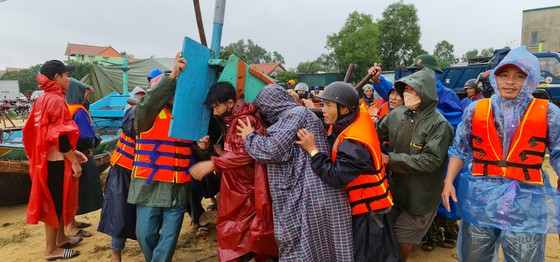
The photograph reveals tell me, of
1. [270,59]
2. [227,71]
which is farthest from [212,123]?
[270,59]

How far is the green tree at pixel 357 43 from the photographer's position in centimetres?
3238

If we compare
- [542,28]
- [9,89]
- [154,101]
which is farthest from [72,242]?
[9,89]

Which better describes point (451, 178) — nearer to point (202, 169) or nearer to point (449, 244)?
point (202, 169)

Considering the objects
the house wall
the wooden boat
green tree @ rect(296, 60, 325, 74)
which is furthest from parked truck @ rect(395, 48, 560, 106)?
green tree @ rect(296, 60, 325, 74)

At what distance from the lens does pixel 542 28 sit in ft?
98.2

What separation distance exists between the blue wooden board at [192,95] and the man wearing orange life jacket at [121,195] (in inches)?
27.4

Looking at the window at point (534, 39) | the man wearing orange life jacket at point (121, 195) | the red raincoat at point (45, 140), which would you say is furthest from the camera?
the window at point (534, 39)

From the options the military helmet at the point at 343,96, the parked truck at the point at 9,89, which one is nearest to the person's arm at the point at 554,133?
the military helmet at the point at 343,96

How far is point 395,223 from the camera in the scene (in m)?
2.75

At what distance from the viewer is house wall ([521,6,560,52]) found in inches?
1148

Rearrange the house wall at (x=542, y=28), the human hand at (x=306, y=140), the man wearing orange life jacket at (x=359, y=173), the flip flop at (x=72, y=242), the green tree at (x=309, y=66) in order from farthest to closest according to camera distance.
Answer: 1. the green tree at (x=309, y=66)
2. the house wall at (x=542, y=28)
3. the flip flop at (x=72, y=242)
4. the human hand at (x=306, y=140)
5. the man wearing orange life jacket at (x=359, y=173)

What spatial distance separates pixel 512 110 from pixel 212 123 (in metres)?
2.22

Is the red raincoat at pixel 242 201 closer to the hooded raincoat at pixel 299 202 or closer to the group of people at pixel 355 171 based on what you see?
the group of people at pixel 355 171

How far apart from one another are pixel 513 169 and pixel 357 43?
107 ft
